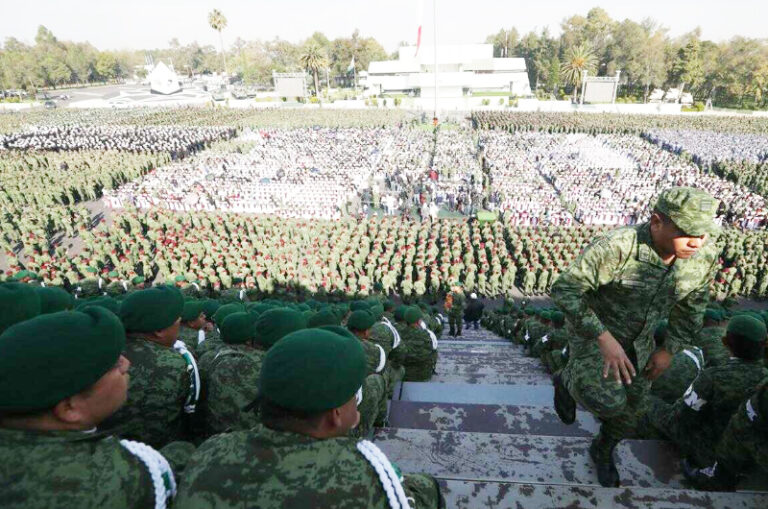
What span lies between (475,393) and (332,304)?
469cm

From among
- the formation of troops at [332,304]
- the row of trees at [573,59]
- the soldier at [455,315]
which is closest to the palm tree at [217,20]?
the row of trees at [573,59]

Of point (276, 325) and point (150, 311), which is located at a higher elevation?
point (150, 311)

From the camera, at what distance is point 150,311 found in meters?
2.79

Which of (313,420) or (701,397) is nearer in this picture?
(313,420)

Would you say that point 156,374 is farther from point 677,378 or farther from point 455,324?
point 455,324

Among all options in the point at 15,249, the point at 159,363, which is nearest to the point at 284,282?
the point at 159,363

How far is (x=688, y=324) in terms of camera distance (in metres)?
2.71

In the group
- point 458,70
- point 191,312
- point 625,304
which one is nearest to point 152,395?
point 191,312

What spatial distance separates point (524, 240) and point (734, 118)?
1759 inches

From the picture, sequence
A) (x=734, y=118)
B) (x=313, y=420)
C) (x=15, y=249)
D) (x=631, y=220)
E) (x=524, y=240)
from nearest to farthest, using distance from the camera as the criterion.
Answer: (x=313, y=420) < (x=524, y=240) < (x=15, y=249) < (x=631, y=220) < (x=734, y=118)

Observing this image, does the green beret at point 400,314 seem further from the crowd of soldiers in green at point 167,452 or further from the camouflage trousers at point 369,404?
the crowd of soldiers in green at point 167,452

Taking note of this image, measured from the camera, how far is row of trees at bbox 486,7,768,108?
5219 centimetres

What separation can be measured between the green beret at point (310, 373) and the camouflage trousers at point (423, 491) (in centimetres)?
67

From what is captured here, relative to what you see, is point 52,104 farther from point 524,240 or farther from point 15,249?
point 524,240
